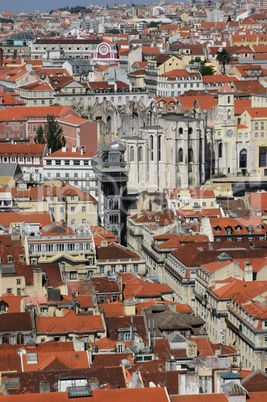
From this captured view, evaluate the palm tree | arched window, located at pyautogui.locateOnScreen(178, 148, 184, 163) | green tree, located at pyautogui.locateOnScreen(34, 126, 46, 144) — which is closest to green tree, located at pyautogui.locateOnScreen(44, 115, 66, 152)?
green tree, located at pyautogui.locateOnScreen(34, 126, 46, 144)

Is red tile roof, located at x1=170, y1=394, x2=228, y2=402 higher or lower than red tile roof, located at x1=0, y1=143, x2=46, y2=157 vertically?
lower

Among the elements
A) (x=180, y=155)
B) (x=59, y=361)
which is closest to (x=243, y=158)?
(x=180, y=155)

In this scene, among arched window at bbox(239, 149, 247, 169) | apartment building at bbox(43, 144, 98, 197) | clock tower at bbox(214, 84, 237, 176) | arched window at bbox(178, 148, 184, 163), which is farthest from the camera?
arched window at bbox(239, 149, 247, 169)

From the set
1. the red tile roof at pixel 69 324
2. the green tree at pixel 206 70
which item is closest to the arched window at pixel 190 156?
the red tile roof at pixel 69 324

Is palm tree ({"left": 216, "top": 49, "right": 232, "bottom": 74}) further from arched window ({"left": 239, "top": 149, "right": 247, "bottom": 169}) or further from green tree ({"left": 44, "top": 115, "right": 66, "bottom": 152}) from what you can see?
arched window ({"left": 239, "top": 149, "right": 247, "bottom": 169})

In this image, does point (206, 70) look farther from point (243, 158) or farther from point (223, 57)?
point (243, 158)

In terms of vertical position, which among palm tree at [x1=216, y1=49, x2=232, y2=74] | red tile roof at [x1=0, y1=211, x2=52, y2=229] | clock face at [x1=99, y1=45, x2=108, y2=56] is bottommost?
red tile roof at [x1=0, y1=211, x2=52, y2=229]

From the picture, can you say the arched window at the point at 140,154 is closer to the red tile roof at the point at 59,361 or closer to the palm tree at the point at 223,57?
the red tile roof at the point at 59,361

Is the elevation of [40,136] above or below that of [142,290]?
above

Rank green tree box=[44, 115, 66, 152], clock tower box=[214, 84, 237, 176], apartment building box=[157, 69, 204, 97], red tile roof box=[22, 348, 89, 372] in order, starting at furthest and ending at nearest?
apartment building box=[157, 69, 204, 97]
green tree box=[44, 115, 66, 152]
clock tower box=[214, 84, 237, 176]
red tile roof box=[22, 348, 89, 372]
